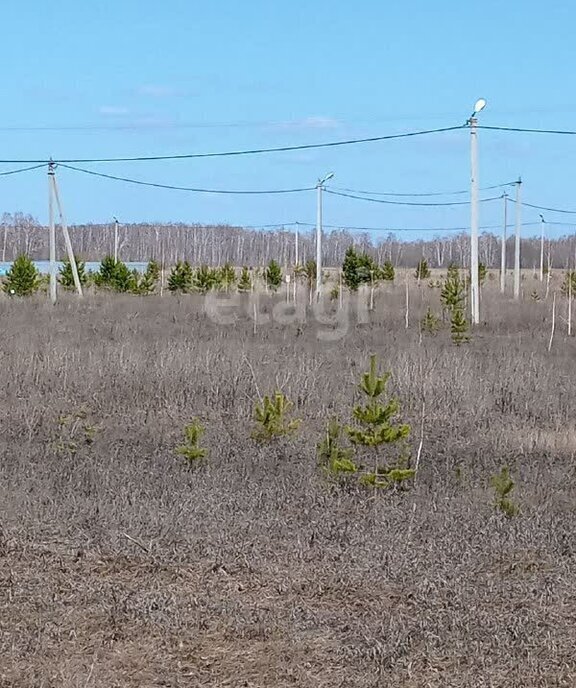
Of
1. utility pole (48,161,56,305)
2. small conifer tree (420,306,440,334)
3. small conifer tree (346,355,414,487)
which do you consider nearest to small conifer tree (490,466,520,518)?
small conifer tree (346,355,414,487)

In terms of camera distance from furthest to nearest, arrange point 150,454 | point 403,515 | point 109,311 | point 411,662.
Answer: point 109,311, point 150,454, point 403,515, point 411,662

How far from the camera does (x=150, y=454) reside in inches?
312

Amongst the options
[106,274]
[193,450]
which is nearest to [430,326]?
[193,450]

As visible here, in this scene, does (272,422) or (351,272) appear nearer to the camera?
(272,422)

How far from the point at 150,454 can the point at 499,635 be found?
14.6 feet

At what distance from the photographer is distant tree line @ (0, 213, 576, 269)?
9169 centimetres

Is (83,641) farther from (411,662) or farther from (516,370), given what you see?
(516,370)

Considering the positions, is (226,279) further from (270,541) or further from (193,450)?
(270,541)

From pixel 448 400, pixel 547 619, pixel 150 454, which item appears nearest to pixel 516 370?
pixel 448 400

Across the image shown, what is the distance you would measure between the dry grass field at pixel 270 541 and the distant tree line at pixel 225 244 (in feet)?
256

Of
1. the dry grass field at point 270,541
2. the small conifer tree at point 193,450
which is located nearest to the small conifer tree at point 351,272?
the dry grass field at point 270,541

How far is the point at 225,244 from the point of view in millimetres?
102438

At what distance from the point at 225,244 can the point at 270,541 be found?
322 feet

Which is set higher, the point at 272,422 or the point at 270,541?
the point at 272,422
